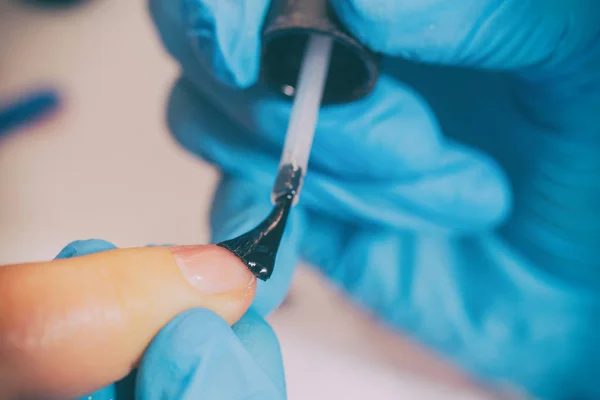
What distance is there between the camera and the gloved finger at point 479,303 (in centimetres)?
70

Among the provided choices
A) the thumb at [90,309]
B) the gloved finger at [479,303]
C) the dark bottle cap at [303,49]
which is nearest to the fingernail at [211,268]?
the thumb at [90,309]

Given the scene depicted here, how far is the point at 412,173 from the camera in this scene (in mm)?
668

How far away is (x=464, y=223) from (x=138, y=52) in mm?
883

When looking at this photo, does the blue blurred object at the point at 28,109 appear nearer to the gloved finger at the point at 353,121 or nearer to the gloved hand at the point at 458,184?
the gloved hand at the point at 458,184

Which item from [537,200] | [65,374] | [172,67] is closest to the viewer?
[65,374]

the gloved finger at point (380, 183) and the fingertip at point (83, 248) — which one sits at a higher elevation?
the gloved finger at point (380, 183)

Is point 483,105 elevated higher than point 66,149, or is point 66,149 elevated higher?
point 483,105

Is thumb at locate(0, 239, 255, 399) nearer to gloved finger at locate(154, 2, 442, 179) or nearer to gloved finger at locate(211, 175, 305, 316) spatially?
gloved finger at locate(211, 175, 305, 316)

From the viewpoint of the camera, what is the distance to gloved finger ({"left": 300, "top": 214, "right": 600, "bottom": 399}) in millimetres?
703

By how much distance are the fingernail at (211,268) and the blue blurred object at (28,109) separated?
34.4 inches

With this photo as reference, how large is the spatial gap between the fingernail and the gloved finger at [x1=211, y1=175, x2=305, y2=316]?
131 millimetres

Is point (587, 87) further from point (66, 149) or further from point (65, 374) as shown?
point (66, 149)

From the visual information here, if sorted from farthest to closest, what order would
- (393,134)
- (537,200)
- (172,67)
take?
(172,67) → (537,200) → (393,134)

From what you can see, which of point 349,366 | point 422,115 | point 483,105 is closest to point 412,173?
point 422,115
